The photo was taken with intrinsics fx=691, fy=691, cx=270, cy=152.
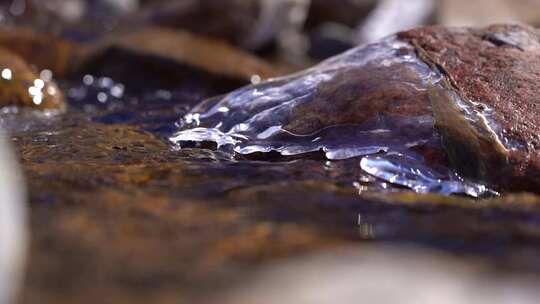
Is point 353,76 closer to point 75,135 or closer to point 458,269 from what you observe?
point 75,135

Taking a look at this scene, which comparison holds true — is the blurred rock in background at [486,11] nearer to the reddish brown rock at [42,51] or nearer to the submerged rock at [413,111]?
the reddish brown rock at [42,51]

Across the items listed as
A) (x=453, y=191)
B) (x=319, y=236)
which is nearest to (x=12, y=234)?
(x=319, y=236)

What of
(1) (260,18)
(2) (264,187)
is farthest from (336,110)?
(1) (260,18)

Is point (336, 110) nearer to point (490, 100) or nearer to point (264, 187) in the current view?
point (490, 100)

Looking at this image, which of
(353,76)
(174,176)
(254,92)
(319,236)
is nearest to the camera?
Result: (319,236)

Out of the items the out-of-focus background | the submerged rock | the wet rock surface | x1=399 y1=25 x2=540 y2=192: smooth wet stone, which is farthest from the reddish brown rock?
x1=399 y1=25 x2=540 y2=192: smooth wet stone

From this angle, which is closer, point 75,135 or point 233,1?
point 75,135

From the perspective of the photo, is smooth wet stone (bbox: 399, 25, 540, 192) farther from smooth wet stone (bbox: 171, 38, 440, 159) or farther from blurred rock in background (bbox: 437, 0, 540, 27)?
blurred rock in background (bbox: 437, 0, 540, 27)
